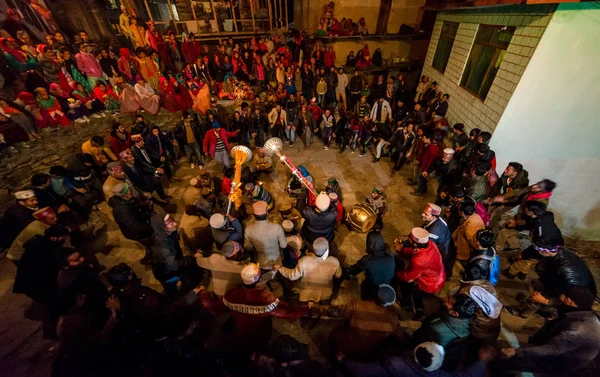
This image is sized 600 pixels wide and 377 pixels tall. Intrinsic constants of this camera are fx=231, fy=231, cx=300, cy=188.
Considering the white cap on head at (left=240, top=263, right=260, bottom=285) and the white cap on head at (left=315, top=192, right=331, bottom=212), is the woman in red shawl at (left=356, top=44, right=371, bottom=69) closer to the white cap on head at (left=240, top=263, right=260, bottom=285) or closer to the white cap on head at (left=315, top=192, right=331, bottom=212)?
the white cap on head at (left=315, top=192, right=331, bottom=212)

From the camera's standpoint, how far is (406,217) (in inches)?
238

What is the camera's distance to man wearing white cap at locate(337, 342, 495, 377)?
7.21 feet

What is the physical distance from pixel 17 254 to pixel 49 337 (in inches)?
58.5

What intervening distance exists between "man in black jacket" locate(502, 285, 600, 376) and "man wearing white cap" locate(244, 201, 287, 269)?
3.29 meters

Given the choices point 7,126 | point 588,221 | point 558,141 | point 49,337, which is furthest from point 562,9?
point 7,126

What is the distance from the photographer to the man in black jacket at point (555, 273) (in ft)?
10.3

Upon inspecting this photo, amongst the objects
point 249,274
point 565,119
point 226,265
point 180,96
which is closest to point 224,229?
point 226,265

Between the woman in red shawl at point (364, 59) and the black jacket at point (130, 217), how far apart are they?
1239 cm

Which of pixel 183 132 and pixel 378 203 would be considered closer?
pixel 378 203

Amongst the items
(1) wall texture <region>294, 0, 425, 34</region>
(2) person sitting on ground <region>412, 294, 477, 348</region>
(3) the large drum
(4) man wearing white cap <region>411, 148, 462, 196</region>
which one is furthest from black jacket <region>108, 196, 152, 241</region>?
(1) wall texture <region>294, 0, 425, 34</region>

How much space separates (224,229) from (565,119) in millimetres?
7328

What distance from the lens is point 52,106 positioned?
21.4ft

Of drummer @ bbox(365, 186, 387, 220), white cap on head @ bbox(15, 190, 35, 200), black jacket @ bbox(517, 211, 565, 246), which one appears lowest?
drummer @ bbox(365, 186, 387, 220)

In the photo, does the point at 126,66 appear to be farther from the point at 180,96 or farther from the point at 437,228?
the point at 437,228
